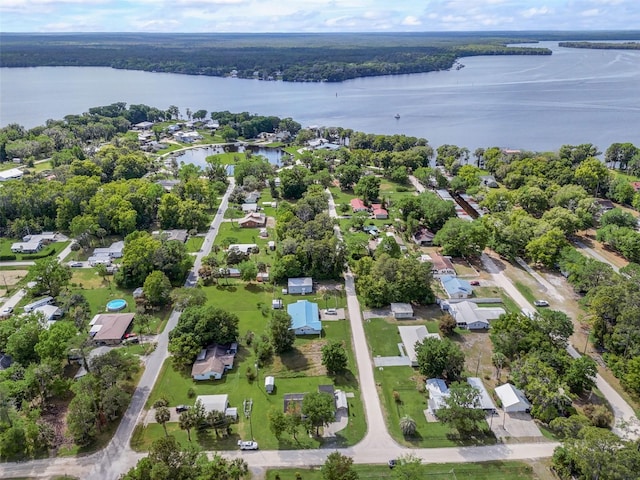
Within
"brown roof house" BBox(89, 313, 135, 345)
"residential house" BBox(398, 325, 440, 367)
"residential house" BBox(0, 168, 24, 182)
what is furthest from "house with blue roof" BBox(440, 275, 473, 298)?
"residential house" BBox(0, 168, 24, 182)

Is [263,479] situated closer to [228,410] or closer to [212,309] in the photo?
[228,410]

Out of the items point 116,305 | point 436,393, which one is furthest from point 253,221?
point 436,393

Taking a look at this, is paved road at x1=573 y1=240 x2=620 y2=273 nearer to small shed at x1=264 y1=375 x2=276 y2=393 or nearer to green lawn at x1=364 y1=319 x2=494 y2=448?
green lawn at x1=364 y1=319 x2=494 y2=448

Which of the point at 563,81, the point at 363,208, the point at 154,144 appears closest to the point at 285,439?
the point at 363,208

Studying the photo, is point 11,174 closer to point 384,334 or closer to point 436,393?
point 384,334

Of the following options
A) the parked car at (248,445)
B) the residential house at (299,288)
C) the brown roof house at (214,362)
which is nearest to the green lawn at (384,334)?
the residential house at (299,288)

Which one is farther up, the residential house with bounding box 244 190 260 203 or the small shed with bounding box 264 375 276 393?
the small shed with bounding box 264 375 276 393
